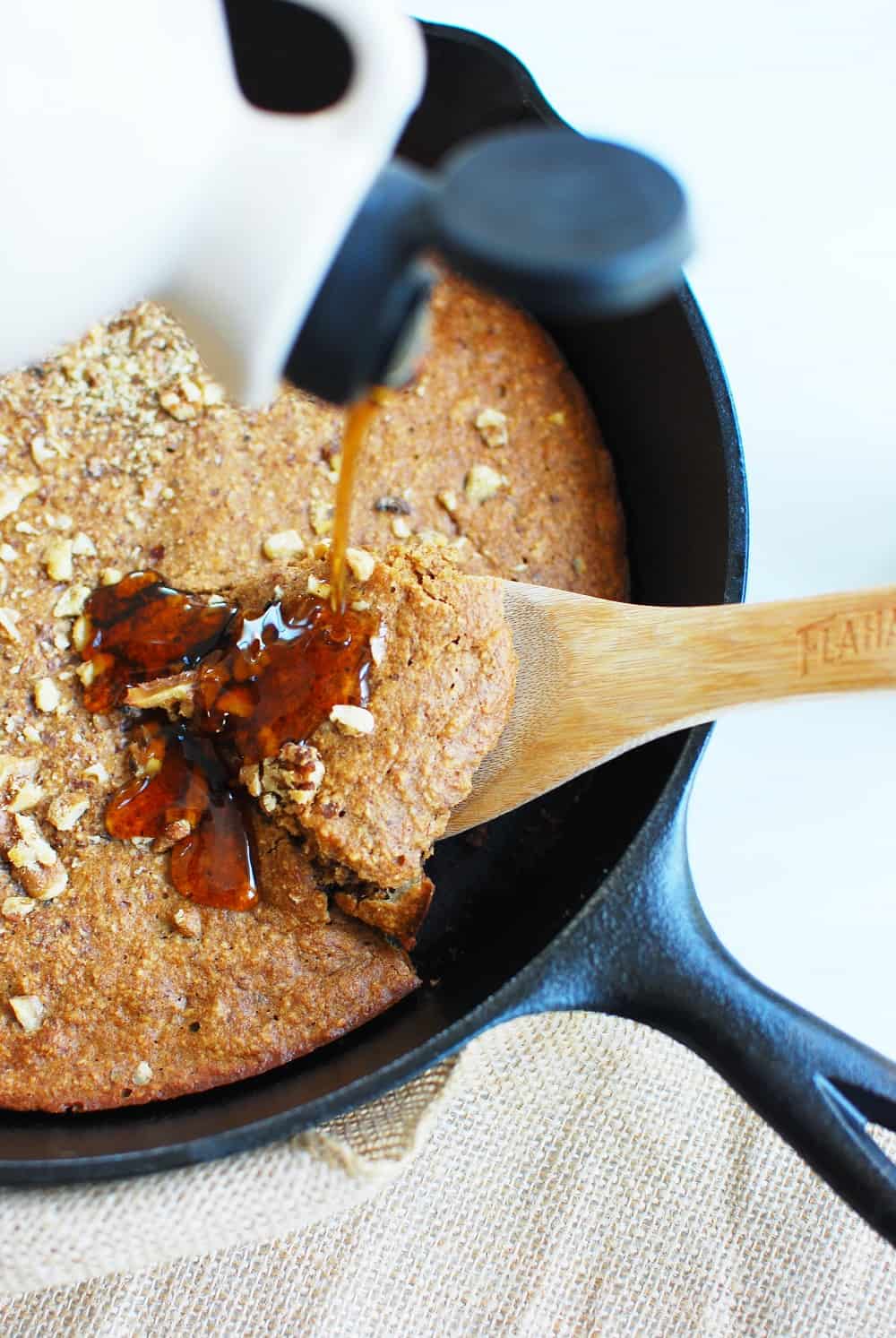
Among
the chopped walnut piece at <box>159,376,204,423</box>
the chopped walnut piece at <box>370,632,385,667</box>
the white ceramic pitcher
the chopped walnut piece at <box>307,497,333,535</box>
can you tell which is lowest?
the chopped walnut piece at <box>370,632,385,667</box>

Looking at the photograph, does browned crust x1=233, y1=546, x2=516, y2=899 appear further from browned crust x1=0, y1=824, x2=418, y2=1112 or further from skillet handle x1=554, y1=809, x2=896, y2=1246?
skillet handle x1=554, y1=809, x2=896, y2=1246

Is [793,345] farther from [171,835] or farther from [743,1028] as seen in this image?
[171,835]

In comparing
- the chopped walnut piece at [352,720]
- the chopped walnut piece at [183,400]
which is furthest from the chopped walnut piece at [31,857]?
the chopped walnut piece at [183,400]

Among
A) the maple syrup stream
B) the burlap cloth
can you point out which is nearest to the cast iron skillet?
Result: the burlap cloth

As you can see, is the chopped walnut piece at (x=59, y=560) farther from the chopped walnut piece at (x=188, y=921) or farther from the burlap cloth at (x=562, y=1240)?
the burlap cloth at (x=562, y=1240)

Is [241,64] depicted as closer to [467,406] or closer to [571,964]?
[467,406]
